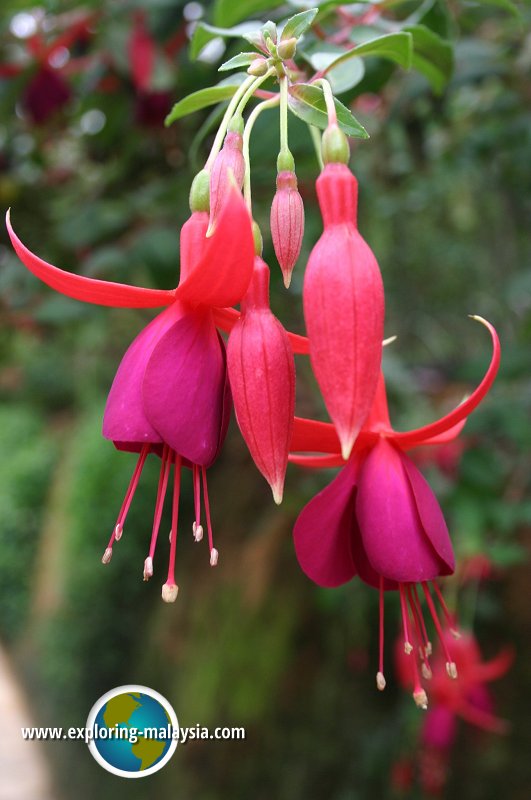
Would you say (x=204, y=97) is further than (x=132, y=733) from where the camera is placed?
No

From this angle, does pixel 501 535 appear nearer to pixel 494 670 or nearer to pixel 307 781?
pixel 494 670

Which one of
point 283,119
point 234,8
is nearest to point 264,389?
point 283,119

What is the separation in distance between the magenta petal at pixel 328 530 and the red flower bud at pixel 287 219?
0.14m

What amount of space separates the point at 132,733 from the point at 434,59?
26.0 inches

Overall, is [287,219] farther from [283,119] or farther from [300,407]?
[300,407]

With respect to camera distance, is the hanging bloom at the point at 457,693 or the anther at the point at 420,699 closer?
the anther at the point at 420,699

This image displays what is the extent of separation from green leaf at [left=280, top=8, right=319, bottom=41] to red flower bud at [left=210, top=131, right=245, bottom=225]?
9 centimetres

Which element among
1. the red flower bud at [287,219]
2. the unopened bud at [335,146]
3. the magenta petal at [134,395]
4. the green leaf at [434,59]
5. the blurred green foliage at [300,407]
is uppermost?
the unopened bud at [335,146]

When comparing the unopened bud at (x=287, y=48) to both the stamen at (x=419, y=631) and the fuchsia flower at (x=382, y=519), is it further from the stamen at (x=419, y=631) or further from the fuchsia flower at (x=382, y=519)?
the stamen at (x=419, y=631)

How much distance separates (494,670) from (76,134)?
125cm

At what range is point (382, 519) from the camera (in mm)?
431

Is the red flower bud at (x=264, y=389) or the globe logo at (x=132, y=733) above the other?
the red flower bud at (x=264, y=389)

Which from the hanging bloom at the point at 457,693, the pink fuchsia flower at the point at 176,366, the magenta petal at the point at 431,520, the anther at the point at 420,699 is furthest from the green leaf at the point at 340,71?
the hanging bloom at the point at 457,693

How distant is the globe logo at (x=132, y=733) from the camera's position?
26.7 inches
